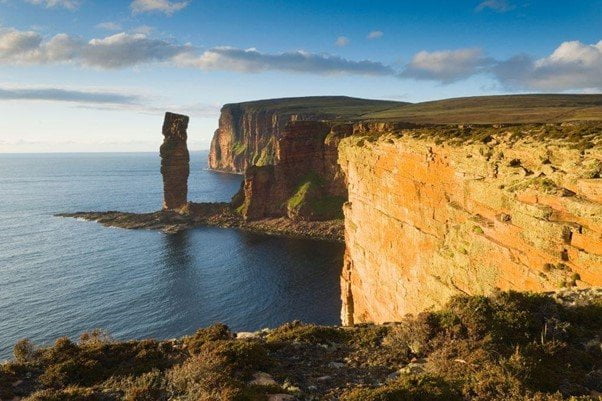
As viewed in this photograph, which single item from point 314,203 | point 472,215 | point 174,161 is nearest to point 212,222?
point 174,161

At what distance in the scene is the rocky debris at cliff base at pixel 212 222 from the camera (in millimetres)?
121250

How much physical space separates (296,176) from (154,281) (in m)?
67.2

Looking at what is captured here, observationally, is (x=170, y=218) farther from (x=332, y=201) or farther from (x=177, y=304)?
(x=177, y=304)

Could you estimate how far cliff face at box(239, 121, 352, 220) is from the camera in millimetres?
133375

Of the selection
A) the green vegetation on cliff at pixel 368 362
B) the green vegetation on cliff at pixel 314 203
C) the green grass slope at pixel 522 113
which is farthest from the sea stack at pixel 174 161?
the green vegetation on cliff at pixel 368 362

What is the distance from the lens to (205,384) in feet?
37.4

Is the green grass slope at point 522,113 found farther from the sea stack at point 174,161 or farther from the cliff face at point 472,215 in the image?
the sea stack at point 174,161

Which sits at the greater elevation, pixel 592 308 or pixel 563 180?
pixel 563 180

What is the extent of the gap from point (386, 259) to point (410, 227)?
6159 mm

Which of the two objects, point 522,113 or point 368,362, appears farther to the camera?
point 522,113

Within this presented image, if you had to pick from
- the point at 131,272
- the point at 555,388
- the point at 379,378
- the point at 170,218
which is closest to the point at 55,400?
the point at 379,378

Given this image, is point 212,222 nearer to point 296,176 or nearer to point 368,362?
point 296,176

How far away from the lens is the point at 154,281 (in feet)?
274

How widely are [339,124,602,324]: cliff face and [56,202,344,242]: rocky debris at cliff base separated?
71463 millimetres
